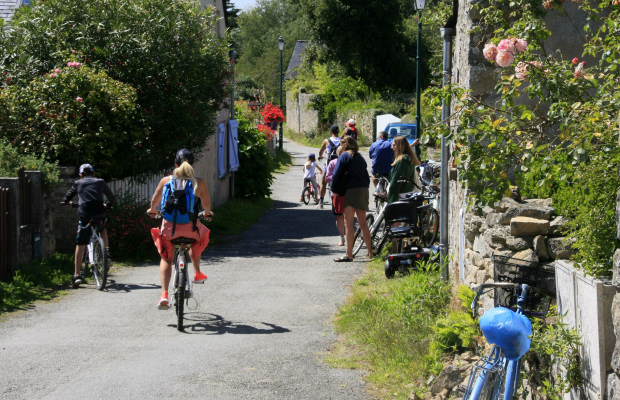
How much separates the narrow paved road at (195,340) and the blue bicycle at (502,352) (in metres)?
2.01

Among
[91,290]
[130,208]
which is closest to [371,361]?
[91,290]

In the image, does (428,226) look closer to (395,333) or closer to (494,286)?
(395,333)

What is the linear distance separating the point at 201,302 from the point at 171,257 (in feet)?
4.18

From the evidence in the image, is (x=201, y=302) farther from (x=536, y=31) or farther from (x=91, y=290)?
(x=536, y=31)

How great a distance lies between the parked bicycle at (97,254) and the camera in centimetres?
1073

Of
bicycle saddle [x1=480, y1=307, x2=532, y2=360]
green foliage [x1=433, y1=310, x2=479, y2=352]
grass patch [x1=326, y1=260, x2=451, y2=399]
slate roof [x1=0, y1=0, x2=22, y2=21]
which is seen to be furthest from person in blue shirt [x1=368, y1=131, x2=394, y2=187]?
bicycle saddle [x1=480, y1=307, x2=532, y2=360]

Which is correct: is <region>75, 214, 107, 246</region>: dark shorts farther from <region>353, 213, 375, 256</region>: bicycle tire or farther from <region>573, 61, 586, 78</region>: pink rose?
<region>573, 61, 586, 78</region>: pink rose

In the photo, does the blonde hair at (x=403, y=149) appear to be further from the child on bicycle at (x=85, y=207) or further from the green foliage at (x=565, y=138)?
the green foliage at (x=565, y=138)

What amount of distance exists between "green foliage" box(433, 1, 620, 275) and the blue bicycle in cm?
55

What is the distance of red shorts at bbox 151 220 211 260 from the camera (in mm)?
8539

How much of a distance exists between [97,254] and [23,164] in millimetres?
2370

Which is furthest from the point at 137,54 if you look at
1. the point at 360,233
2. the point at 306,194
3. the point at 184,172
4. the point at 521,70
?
the point at 521,70

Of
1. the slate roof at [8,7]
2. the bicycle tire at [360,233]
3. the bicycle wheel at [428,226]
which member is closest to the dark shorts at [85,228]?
the bicycle tire at [360,233]

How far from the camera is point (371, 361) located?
715 centimetres
